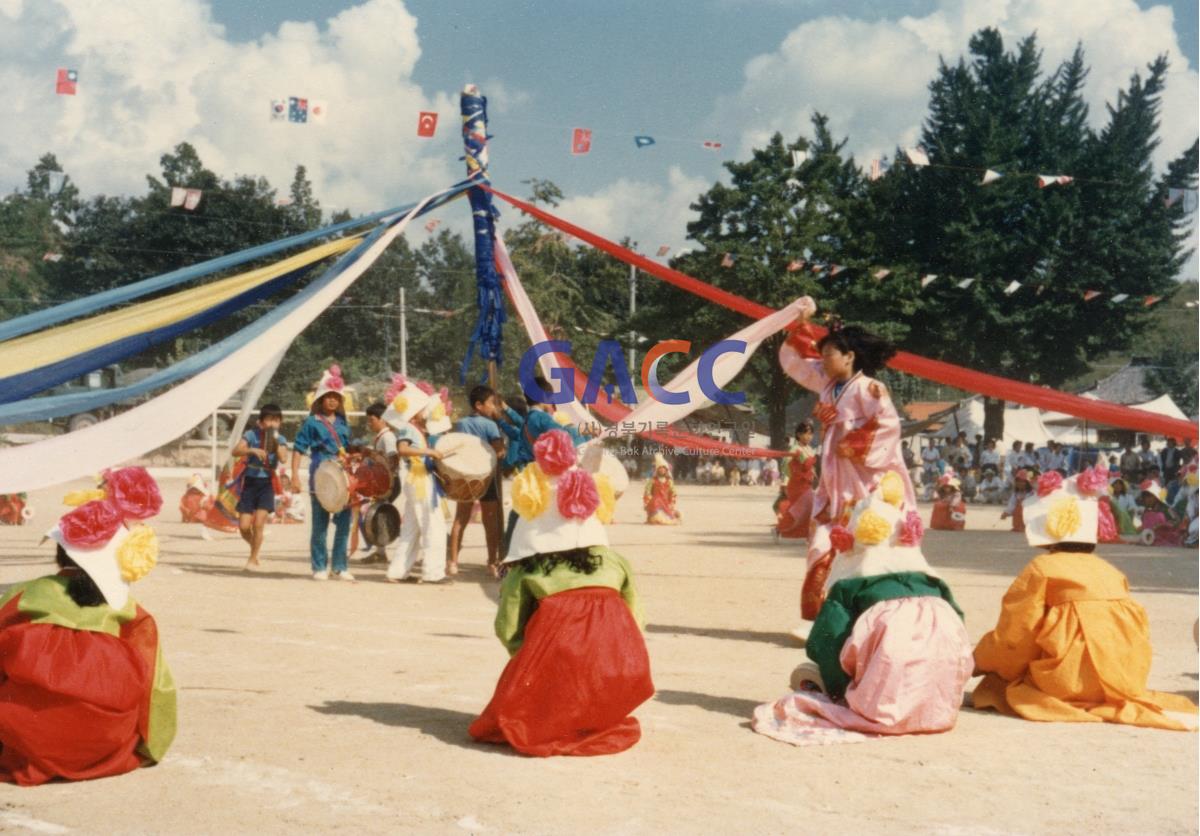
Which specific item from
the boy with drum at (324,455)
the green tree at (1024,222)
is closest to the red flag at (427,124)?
the boy with drum at (324,455)

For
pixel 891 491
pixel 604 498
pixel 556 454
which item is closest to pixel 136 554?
pixel 556 454

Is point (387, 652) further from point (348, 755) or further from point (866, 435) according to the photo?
point (866, 435)

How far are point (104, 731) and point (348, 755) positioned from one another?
0.99 m

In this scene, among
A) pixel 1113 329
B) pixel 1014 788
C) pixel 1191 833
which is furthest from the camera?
pixel 1113 329

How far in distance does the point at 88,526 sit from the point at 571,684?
6.78 feet

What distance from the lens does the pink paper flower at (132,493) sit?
5020 millimetres

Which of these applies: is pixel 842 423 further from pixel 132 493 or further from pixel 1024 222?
pixel 1024 222

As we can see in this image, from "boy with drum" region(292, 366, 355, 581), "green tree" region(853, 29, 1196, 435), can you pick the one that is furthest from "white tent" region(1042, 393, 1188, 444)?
"boy with drum" region(292, 366, 355, 581)

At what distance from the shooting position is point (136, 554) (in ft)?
16.4

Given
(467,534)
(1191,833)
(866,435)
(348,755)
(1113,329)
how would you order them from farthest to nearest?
(1113,329)
(467,534)
(866,435)
(348,755)
(1191,833)

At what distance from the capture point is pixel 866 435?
724 centimetres

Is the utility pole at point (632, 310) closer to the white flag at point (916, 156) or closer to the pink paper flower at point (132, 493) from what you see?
the white flag at point (916, 156)

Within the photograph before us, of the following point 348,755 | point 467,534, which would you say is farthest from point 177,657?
point 467,534

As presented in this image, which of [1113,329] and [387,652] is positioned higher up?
[1113,329]
